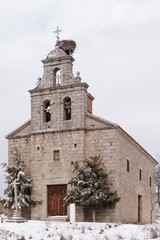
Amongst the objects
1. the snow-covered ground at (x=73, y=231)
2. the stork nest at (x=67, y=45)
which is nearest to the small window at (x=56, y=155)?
the snow-covered ground at (x=73, y=231)

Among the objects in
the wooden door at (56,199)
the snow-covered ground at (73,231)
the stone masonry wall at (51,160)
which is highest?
the stone masonry wall at (51,160)

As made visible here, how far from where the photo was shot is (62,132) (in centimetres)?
2833

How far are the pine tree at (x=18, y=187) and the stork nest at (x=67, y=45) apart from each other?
29.4 ft

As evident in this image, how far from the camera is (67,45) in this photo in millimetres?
31703

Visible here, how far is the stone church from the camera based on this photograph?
2734 cm

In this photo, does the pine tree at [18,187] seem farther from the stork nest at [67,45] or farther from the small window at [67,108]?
the stork nest at [67,45]

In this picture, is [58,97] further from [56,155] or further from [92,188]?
[92,188]

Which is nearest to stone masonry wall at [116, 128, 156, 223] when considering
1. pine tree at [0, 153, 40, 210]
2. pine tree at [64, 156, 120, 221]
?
pine tree at [64, 156, 120, 221]

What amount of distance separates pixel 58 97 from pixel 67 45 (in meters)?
4.80

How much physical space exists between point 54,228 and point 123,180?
872cm

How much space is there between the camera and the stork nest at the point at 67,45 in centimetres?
3173

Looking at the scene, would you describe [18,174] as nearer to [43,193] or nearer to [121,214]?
[43,193]

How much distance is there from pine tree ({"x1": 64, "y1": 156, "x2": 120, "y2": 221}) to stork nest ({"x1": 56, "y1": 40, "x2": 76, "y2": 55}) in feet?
30.2

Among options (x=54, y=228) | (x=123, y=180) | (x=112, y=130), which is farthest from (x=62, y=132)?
(x=54, y=228)
